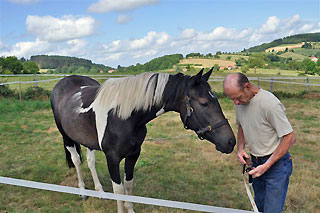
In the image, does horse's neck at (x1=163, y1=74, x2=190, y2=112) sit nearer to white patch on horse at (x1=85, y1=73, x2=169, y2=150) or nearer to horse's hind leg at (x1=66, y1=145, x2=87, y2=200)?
white patch on horse at (x1=85, y1=73, x2=169, y2=150)

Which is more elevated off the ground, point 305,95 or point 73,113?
point 73,113

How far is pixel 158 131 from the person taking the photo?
8188 mm

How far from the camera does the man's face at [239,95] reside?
6.59ft

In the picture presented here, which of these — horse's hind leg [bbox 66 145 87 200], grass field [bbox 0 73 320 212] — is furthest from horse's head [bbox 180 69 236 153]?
horse's hind leg [bbox 66 145 87 200]

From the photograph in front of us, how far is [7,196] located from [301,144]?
670cm

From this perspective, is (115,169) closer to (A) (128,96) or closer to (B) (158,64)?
(A) (128,96)

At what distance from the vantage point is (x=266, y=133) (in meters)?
2.09

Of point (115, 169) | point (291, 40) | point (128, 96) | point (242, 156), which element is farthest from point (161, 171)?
point (291, 40)

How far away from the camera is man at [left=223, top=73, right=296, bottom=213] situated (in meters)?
1.94

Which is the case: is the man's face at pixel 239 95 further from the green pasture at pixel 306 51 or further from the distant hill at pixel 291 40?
the distant hill at pixel 291 40

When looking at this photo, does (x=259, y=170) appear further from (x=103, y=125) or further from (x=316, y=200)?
(x=316, y=200)

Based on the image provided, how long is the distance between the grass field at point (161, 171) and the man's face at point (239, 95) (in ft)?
7.20

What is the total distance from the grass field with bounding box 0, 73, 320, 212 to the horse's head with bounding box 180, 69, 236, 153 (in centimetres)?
165

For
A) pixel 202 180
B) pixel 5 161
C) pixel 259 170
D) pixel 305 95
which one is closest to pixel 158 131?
pixel 202 180
